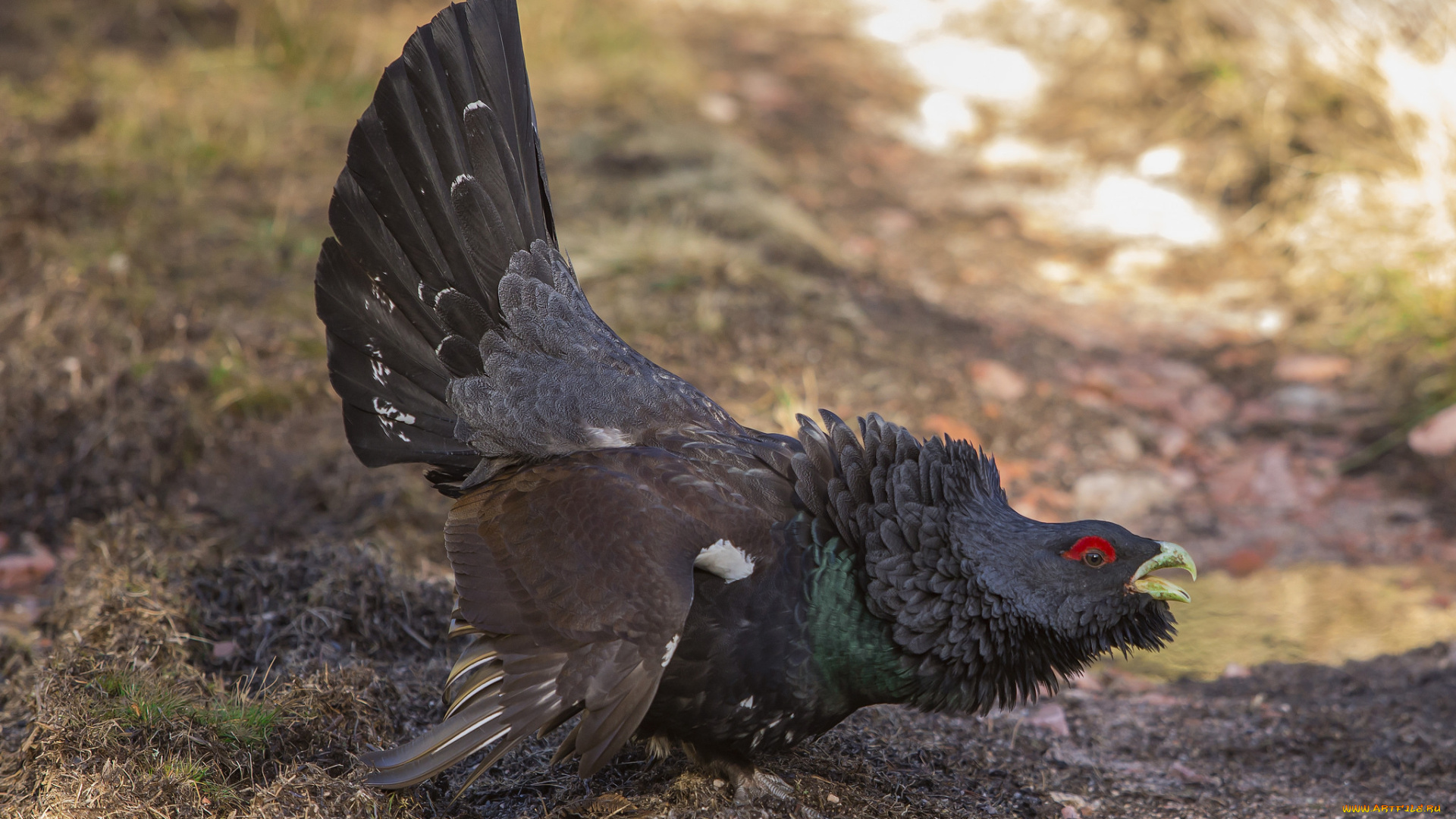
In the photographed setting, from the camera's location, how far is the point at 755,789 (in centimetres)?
319

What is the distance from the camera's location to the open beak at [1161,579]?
2.95 meters

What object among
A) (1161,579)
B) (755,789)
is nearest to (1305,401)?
(1161,579)

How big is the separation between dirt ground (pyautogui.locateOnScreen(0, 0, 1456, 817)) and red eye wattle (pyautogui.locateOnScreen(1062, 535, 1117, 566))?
0.88 m

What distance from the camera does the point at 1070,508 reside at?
18.8ft

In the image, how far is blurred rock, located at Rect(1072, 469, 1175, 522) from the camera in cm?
578

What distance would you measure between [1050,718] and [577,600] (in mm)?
2096

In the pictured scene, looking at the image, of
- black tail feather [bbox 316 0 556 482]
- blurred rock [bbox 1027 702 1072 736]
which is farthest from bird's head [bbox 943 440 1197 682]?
black tail feather [bbox 316 0 556 482]

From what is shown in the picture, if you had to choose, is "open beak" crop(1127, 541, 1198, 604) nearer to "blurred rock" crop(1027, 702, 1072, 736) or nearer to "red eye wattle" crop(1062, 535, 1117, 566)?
"red eye wattle" crop(1062, 535, 1117, 566)

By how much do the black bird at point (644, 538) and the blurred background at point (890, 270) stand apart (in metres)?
1.42

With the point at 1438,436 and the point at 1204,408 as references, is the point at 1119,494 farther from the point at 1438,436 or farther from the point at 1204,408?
the point at 1438,436

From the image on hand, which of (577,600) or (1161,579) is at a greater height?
(1161,579)

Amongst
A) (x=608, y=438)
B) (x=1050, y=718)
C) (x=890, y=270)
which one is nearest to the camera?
(x=608, y=438)

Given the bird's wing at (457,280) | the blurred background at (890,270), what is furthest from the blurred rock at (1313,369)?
the bird's wing at (457,280)

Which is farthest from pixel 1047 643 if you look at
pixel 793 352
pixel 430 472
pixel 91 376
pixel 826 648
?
pixel 91 376
